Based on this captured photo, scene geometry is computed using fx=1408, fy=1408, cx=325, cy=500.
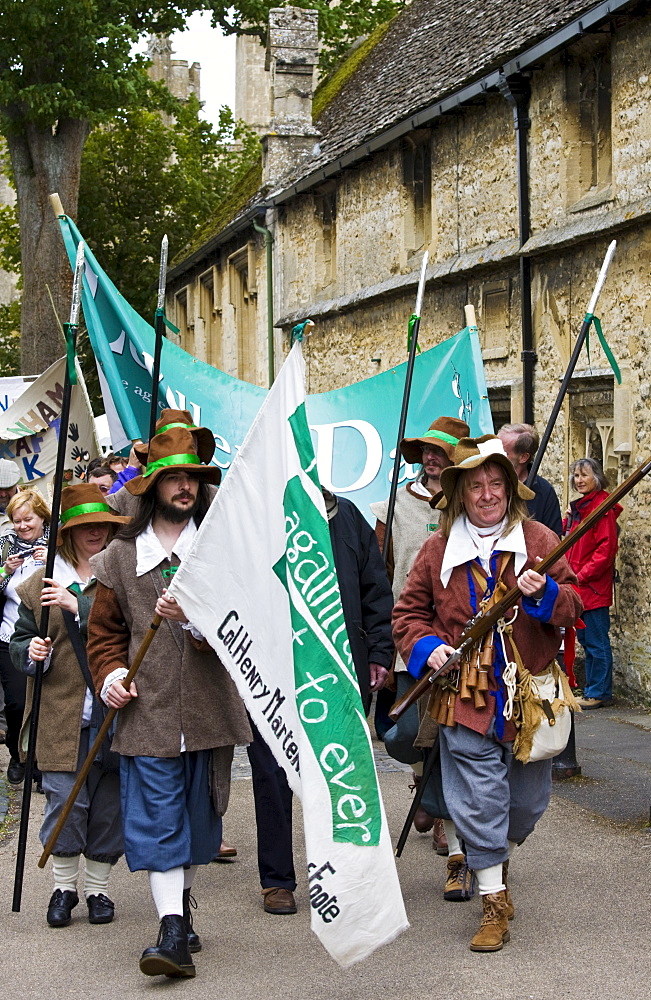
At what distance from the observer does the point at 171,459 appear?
5.15 meters

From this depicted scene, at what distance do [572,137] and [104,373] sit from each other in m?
5.66

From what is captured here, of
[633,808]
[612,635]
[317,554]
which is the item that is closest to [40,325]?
[612,635]

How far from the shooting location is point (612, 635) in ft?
37.8

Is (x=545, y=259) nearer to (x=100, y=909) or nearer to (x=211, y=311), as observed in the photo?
(x=100, y=909)

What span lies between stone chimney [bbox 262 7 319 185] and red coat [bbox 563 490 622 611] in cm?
1265

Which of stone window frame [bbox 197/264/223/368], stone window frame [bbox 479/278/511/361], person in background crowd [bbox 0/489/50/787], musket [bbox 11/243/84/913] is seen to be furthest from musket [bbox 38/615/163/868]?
stone window frame [bbox 197/264/223/368]

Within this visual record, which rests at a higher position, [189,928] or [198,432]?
[198,432]

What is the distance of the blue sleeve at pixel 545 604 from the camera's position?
5.00 metres

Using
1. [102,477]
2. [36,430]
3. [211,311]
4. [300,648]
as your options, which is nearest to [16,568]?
[102,477]

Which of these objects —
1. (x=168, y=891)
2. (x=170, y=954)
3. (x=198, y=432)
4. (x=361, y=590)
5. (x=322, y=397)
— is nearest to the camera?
(x=170, y=954)

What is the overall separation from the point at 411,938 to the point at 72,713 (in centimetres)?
162

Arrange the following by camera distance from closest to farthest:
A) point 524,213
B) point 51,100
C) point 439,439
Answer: point 439,439
point 524,213
point 51,100

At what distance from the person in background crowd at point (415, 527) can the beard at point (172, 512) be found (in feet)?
4.40

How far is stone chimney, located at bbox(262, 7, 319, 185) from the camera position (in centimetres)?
2222
